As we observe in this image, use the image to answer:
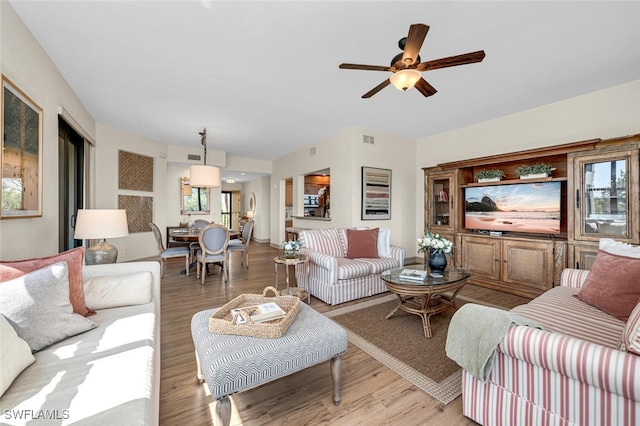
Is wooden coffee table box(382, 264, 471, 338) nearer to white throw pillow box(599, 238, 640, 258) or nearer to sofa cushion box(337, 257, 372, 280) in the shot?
sofa cushion box(337, 257, 372, 280)

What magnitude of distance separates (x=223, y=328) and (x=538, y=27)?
3.39m

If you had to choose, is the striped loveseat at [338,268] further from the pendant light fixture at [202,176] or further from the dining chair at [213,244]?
the pendant light fixture at [202,176]

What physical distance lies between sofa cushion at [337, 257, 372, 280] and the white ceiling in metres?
2.27

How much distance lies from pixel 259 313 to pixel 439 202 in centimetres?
427

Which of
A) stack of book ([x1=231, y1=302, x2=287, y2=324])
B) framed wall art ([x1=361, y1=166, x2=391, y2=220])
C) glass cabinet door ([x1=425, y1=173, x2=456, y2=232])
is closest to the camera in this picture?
stack of book ([x1=231, y1=302, x2=287, y2=324])

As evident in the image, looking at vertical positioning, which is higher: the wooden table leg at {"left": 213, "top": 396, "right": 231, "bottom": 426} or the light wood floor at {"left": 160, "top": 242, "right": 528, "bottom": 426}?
the wooden table leg at {"left": 213, "top": 396, "right": 231, "bottom": 426}

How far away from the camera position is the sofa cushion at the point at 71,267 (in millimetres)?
1471

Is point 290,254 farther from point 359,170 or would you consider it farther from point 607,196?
point 607,196

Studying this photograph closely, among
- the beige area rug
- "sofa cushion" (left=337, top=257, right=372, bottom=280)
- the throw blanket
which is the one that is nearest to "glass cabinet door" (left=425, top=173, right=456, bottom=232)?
the beige area rug

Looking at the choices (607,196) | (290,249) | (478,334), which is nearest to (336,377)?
(478,334)

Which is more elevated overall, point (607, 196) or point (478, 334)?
point (607, 196)

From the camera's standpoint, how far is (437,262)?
284cm

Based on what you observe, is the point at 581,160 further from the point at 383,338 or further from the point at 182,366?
the point at 182,366

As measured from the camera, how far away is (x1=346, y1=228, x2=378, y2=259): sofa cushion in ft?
12.5
